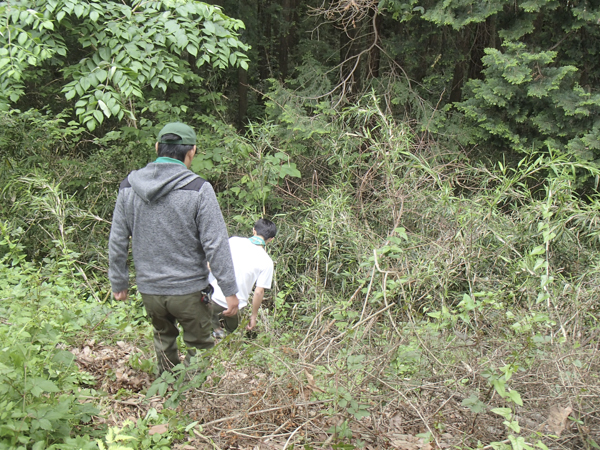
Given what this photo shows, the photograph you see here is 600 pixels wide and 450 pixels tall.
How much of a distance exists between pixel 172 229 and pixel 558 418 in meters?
2.45

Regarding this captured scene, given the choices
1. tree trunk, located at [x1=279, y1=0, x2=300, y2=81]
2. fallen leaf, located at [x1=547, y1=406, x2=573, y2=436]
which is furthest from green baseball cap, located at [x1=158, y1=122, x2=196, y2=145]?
tree trunk, located at [x1=279, y1=0, x2=300, y2=81]

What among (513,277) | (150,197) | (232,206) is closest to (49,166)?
(232,206)

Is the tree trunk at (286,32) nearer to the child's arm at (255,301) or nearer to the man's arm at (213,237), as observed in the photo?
the child's arm at (255,301)

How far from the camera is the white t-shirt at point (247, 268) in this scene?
3.88m

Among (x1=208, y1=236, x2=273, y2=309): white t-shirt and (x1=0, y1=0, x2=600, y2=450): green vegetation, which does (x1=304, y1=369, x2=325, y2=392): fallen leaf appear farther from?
(x1=208, y1=236, x2=273, y2=309): white t-shirt

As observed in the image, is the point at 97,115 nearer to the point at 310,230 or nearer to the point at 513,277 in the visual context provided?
the point at 310,230

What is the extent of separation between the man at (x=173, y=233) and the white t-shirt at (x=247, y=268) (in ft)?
2.73

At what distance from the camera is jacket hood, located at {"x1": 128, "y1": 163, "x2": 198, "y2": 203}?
2826mm

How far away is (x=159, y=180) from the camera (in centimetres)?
Result: 284

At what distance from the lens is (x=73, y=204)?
628 centimetres

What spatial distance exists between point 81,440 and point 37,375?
462 millimetres

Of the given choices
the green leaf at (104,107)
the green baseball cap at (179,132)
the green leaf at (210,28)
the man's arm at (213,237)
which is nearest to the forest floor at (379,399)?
the man's arm at (213,237)

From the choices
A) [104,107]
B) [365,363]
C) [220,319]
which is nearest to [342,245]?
[220,319]

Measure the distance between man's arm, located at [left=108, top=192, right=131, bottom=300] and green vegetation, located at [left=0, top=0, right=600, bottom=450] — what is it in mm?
495
